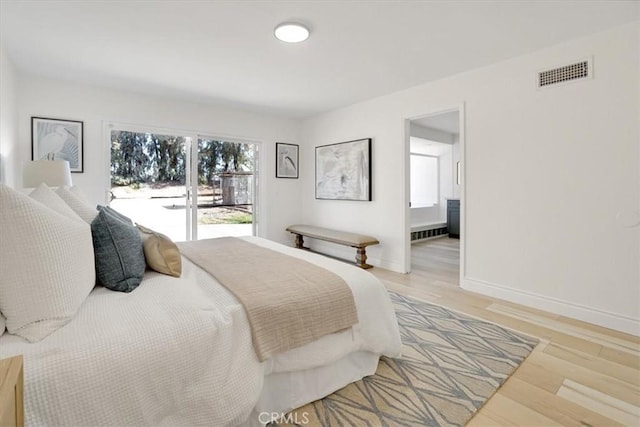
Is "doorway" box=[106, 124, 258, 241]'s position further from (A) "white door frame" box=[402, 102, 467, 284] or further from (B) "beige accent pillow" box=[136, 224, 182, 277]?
(B) "beige accent pillow" box=[136, 224, 182, 277]

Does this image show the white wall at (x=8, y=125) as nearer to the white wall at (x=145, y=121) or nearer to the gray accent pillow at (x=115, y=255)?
the white wall at (x=145, y=121)

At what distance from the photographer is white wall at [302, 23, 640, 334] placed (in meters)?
2.40

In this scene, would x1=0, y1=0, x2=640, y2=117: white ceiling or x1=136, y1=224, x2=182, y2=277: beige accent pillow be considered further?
x1=0, y1=0, x2=640, y2=117: white ceiling

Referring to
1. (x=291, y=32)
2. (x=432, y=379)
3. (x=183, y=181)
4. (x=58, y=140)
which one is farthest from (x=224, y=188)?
(x=432, y=379)

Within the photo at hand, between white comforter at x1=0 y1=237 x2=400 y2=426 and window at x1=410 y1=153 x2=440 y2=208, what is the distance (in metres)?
6.73

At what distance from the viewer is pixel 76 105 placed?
3652 mm

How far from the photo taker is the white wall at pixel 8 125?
2.67 metres

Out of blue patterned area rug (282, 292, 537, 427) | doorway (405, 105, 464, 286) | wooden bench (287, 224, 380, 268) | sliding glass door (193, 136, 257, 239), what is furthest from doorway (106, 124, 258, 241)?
blue patterned area rug (282, 292, 537, 427)

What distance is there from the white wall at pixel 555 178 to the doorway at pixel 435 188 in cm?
204

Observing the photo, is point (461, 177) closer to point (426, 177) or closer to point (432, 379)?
point (432, 379)

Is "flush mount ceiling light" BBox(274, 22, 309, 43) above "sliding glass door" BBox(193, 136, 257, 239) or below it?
above

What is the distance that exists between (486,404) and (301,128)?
495 centimetres

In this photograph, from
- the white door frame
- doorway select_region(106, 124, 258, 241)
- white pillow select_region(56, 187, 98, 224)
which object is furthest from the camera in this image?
doorway select_region(106, 124, 258, 241)

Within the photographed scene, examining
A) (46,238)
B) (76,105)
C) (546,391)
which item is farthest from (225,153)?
(546,391)
